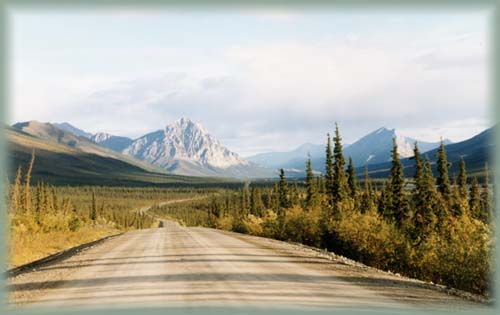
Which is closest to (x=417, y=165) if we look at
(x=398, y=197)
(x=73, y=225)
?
(x=398, y=197)

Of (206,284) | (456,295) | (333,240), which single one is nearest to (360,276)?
(456,295)

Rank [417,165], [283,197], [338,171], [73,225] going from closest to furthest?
1. [73,225]
2. [417,165]
3. [338,171]
4. [283,197]

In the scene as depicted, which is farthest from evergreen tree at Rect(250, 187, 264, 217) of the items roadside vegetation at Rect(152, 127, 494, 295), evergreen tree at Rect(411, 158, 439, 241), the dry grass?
the dry grass

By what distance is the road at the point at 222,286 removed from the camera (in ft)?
33.2

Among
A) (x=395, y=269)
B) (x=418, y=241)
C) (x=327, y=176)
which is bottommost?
(x=395, y=269)

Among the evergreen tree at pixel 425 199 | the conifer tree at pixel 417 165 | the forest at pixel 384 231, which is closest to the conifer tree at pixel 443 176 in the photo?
the forest at pixel 384 231

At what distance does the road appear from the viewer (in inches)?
398

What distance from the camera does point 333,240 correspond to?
3316cm

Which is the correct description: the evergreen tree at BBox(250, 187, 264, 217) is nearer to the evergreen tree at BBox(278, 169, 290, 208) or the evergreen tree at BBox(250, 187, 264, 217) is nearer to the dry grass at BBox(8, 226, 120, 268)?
the evergreen tree at BBox(278, 169, 290, 208)

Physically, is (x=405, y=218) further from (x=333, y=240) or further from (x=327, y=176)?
(x=333, y=240)

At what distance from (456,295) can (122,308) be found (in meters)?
7.88

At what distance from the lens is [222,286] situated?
39.4 feet

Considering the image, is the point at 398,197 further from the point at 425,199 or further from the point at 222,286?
the point at 222,286

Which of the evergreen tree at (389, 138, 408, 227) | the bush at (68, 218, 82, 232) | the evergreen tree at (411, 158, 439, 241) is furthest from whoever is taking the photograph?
the evergreen tree at (389, 138, 408, 227)
